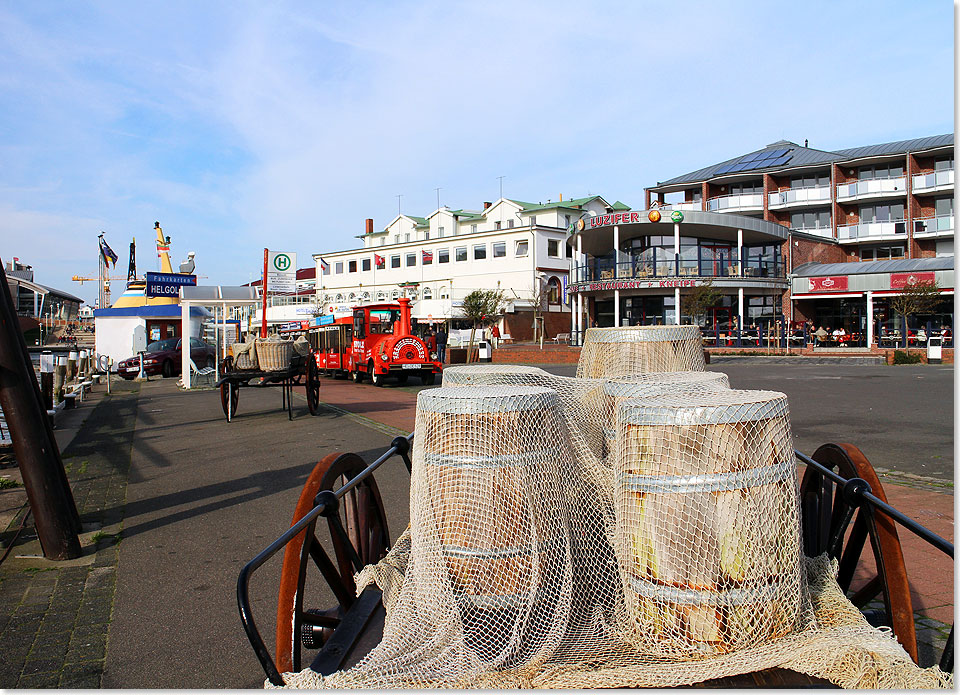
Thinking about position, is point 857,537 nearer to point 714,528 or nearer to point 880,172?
point 714,528

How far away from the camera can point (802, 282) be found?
45.2 meters

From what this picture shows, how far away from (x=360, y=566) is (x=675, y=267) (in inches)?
1548

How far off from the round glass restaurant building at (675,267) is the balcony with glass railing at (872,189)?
27.6 feet

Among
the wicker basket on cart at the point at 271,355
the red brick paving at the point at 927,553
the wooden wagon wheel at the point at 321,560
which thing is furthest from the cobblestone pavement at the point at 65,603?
the wicker basket on cart at the point at 271,355

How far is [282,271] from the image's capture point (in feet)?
91.1

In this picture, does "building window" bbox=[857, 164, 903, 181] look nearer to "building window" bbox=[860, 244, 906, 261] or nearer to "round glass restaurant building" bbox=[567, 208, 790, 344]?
"building window" bbox=[860, 244, 906, 261]

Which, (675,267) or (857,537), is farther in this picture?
(675,267)

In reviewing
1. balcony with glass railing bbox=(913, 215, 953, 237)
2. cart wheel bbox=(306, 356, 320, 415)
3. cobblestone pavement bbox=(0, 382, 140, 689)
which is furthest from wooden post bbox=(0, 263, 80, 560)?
balcony with glass railing bbox=(913, 215, 953, 237)

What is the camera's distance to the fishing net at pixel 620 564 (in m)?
2.15

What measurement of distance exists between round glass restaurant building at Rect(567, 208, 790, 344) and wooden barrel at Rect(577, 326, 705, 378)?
116ft

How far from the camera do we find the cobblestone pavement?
3422mm

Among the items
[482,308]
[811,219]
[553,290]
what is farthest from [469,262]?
[811,219]

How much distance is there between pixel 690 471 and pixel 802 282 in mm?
47441

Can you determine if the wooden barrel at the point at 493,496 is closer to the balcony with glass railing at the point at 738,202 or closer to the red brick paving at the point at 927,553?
the red brick paving at the point at 927,553
